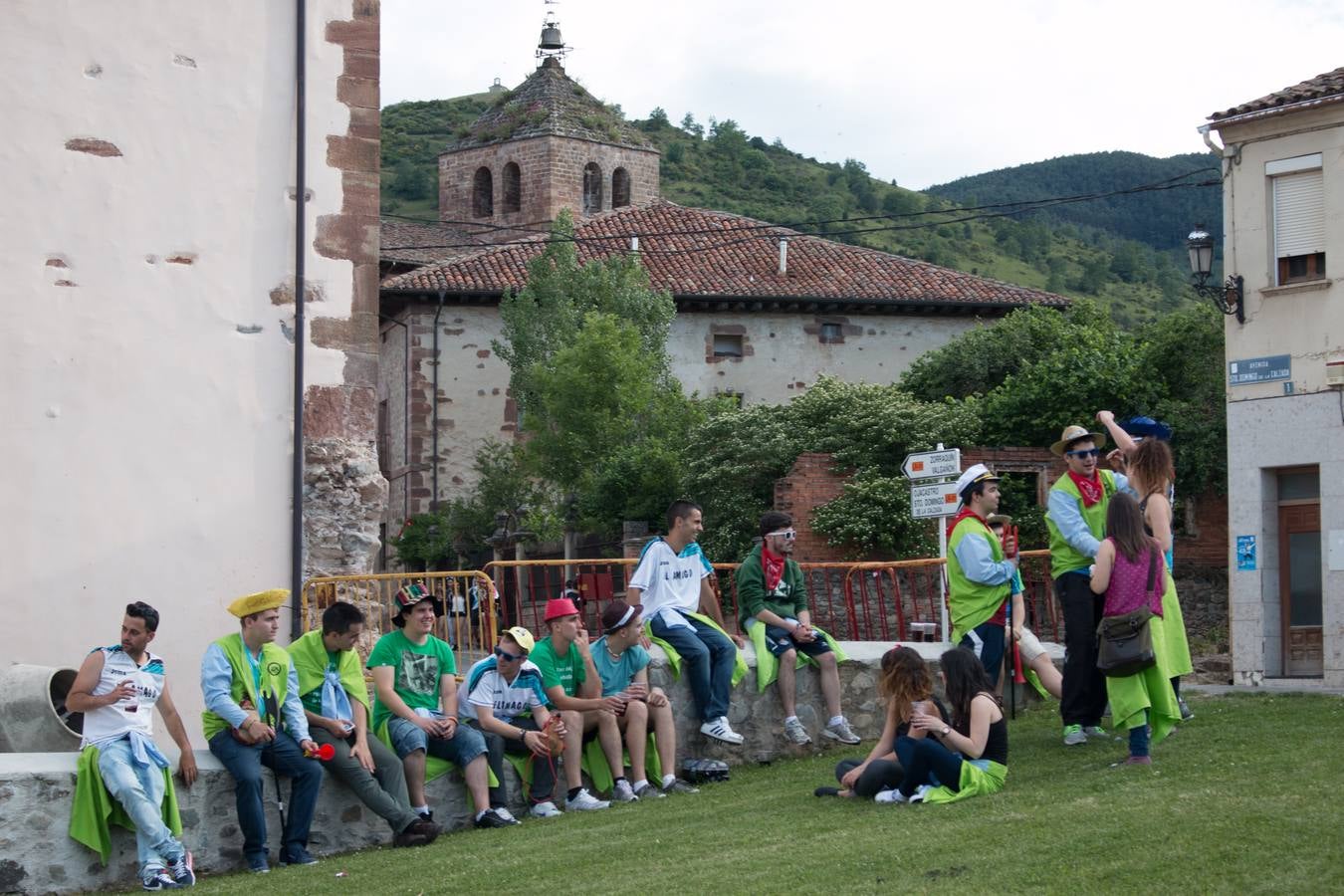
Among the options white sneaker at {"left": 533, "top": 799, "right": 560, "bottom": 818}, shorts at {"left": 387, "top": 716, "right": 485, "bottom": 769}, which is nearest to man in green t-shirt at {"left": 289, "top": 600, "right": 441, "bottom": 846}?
shorts at {"left": 387, "top": 716, "right": 485, "bottom": 769}

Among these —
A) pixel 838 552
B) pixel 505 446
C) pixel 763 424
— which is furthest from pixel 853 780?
pixel 505 446

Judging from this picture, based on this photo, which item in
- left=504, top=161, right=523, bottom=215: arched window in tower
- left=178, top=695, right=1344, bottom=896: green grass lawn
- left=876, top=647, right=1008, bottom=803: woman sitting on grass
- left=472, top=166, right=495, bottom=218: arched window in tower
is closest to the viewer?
left=178, top=695, right=1344, bottom=896: green grass lawn

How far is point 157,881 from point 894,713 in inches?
153

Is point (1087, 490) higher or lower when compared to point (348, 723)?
higher

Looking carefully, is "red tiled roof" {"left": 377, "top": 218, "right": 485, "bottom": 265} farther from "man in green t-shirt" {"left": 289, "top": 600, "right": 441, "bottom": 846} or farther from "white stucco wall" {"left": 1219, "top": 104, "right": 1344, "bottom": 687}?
"man in green t-shirt" {"left": 289, "top": 600, "right": 441, "bottom": 846}

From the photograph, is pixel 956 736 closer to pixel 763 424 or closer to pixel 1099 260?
pixel 763 424

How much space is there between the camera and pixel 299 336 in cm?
1274

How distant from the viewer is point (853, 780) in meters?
9.59

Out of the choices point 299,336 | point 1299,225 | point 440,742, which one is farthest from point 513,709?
point 1299,225

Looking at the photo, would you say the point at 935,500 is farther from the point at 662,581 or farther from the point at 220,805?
the point at 220,805

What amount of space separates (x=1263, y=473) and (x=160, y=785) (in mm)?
15096

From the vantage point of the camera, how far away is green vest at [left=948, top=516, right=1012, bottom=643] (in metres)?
10.7

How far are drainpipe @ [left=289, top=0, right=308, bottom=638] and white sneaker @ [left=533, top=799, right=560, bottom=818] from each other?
2847 millimetres

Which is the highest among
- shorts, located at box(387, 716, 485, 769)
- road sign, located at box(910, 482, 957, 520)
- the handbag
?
road sign, located at box(910, 482, 957, 520)
